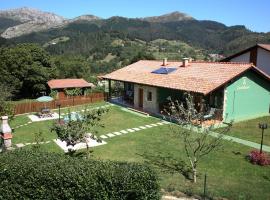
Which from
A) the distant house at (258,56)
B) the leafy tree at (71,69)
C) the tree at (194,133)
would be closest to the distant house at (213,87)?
the tree at (194,133)

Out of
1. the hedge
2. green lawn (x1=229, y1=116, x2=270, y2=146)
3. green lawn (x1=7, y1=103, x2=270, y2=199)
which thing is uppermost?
the hedge

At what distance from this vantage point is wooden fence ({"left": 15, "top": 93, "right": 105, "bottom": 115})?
28.9 metres

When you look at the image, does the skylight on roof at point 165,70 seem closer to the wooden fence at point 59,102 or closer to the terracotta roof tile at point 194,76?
the terracotta roof tile at point 194,76

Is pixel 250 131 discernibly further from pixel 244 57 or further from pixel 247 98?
pixel 244 57

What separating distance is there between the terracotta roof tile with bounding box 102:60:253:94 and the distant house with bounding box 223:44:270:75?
24.8 ft

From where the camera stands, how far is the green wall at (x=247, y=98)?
23219 millimetres

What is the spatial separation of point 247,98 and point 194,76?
14.8ft

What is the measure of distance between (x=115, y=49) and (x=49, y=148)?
333 ft

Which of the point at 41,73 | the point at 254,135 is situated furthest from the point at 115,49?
the point at 254,135

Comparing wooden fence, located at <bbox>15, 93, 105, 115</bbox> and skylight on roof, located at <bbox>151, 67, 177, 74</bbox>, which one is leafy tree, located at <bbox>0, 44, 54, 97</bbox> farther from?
skylight on roof, located at <bbox>151, 67, 177, 74</bbox>

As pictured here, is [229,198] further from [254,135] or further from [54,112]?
[54,112]

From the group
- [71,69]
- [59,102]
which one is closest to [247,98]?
[59,102]

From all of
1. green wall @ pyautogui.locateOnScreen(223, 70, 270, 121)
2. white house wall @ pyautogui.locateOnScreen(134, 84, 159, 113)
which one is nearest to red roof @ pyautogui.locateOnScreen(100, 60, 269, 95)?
white house wall @ pyautogui.locateOnScreen(134, 84, 159, 113)

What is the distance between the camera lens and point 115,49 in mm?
117125
